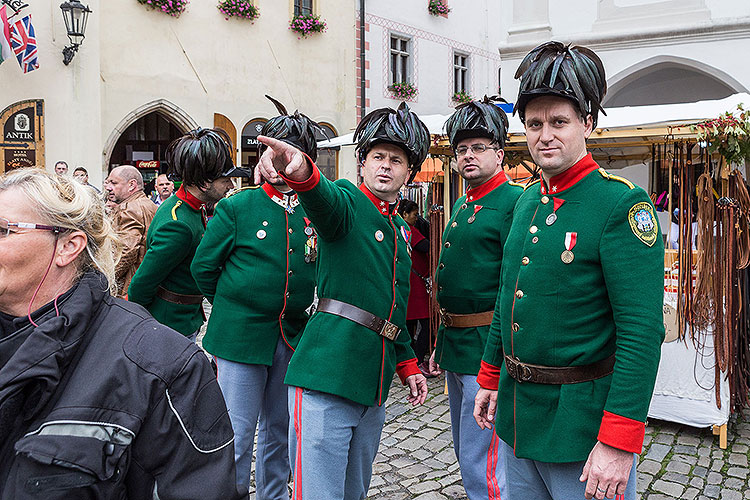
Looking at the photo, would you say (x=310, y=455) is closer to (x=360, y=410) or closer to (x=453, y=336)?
(x=360, y=410)

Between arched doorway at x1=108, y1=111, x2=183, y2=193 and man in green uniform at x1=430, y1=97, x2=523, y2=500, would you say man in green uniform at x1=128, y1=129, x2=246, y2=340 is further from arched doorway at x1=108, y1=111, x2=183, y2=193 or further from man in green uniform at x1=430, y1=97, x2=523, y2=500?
arched doorway at x1=108, y1=111, x2=183, y2=193

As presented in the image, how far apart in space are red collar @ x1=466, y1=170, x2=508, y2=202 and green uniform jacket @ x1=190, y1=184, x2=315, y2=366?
0.88 meters

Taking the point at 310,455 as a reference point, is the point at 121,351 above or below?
above

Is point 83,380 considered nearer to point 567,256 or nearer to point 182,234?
point 567,256

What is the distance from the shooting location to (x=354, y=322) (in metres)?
2.59

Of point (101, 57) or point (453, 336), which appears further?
point (101, 57)

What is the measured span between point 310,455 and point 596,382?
1075 mm

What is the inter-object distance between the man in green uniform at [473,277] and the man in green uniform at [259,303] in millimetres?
696

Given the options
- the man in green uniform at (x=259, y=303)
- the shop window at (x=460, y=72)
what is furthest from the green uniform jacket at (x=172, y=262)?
the shop window at (x=460, y=72)

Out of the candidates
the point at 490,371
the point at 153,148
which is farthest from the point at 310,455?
the point at 153,148

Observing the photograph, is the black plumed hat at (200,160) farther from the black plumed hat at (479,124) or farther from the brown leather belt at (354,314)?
the brown leather belt at (354,314)

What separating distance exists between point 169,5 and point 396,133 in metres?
12.0

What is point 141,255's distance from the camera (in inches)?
177

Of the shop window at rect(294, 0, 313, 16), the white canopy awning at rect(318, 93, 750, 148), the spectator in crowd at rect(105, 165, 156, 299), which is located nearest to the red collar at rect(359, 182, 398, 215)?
the white canopy awning at rect(318, 93, 750, 148)
